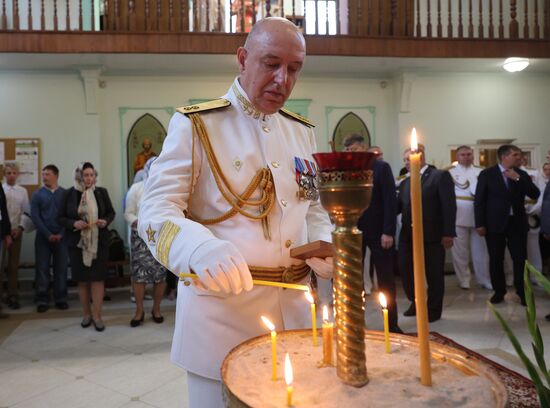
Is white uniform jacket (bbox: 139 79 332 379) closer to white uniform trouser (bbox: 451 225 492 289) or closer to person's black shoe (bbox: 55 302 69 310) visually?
person's black shoe (bbox: 55 302 69 310)

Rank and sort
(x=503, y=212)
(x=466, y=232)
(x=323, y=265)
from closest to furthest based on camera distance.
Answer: (x=323, y=265) → (x=503, y=212) → (x=466, y=232)

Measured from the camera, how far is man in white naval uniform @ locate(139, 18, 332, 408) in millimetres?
1214

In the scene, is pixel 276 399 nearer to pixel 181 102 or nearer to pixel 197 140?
pixel 197 140

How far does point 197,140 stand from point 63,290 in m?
4.56

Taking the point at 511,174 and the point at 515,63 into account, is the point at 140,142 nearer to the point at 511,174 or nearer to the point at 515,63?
the point at 511,174

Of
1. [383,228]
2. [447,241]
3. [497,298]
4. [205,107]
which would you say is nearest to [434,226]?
[447,241]

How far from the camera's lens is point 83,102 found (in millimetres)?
6652

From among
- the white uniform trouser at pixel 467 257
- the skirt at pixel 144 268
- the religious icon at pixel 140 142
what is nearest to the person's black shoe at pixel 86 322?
the skirt at pixel 144 268

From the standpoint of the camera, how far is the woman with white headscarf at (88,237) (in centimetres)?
414

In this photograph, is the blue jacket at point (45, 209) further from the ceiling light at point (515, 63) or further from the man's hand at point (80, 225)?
the ceiling light at point (515, 63)

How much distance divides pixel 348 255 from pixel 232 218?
2.00 ft

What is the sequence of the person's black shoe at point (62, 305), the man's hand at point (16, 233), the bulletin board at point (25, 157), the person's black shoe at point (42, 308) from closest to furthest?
the person's black shoe at point (42, 308) → the person's black shoe at point (62, 305) → the man's hand at point (16, 233) → the bulletin board at point (25, 157)

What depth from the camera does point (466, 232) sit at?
5.84 meters

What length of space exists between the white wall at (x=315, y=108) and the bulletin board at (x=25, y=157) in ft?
0.33
